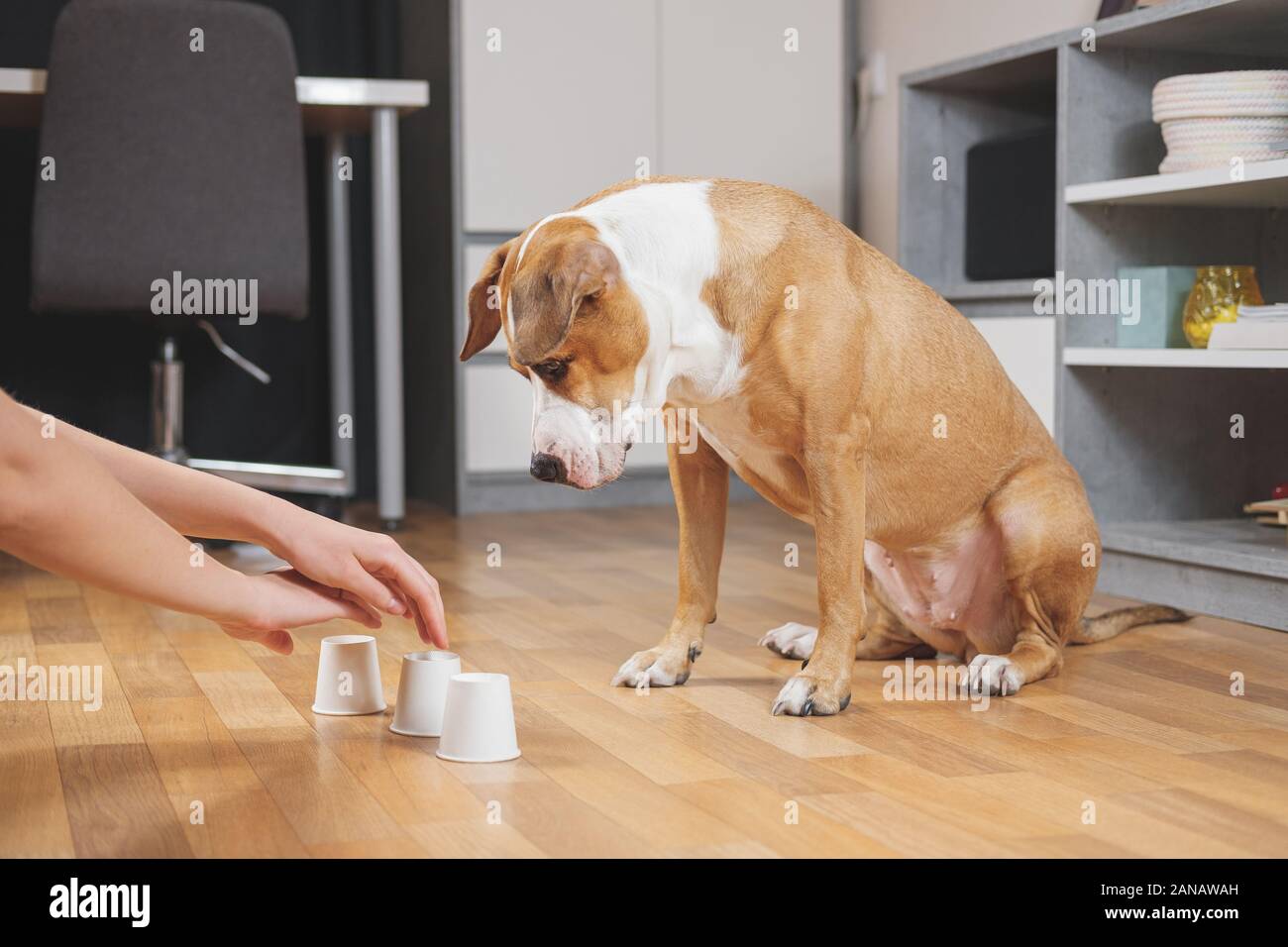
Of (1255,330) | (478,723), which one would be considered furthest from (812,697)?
(1255,330)

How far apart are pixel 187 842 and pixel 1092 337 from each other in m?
2.16

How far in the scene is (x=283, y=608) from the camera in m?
1.30

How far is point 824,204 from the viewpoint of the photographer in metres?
4.50

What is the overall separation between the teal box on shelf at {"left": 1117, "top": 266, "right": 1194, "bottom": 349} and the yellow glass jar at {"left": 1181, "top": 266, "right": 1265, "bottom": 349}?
0.34 feet

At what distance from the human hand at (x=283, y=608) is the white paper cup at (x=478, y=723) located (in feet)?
0.55

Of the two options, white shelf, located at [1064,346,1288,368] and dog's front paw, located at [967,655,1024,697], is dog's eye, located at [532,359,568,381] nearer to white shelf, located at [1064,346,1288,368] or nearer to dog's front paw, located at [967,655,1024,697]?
dog's front paw, located at [967,655,1024,697]

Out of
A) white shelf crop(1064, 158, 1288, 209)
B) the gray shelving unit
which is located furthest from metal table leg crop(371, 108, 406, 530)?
white shelf crop(1064, 158, 1288, 209)

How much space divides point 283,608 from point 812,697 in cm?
73

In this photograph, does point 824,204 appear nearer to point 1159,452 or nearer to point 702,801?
point 1159,452

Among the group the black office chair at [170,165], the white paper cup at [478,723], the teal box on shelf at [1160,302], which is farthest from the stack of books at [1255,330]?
the black office chair at [170,165]

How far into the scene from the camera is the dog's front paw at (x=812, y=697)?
177 cm

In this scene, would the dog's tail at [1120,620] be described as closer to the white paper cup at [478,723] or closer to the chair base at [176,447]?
the white paper cup at [478,723]

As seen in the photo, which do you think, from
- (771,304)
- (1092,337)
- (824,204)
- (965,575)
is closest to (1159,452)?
(1092,337)
